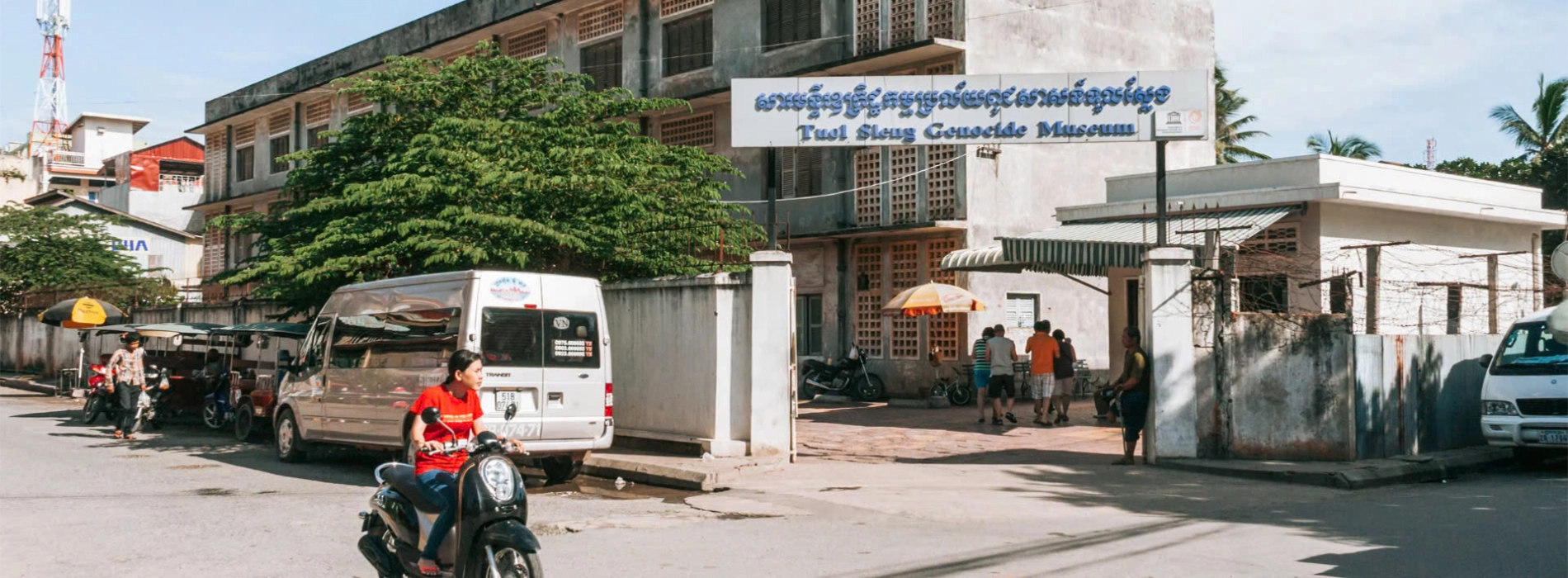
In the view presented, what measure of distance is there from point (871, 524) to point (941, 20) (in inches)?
625

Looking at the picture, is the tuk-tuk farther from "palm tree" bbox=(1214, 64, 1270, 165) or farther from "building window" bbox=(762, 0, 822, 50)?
"palm tree" bbox=(1214, 64, 1270, 165)

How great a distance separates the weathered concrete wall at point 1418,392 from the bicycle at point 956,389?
9074mm

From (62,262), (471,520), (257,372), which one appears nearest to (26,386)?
(62,262)

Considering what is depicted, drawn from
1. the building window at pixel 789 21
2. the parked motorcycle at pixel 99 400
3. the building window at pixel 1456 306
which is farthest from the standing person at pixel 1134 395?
the parked motorcycle at pixel 99 400

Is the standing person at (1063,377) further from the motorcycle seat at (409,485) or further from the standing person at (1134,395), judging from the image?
the motorcycle seat at (409,485)

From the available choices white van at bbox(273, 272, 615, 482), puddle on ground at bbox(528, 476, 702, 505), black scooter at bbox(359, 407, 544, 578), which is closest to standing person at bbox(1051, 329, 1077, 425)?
puddle on ground at bbox(528, 476, 702, 505)

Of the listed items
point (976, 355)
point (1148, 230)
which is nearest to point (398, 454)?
point (976, 355)

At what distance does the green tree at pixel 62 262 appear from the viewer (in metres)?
35.1

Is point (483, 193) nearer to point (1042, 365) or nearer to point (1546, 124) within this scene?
point (1042, 365)

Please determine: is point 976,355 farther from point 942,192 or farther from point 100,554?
point 100,554

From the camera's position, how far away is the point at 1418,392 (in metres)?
14.3

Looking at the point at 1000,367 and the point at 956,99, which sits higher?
the point at 956,99

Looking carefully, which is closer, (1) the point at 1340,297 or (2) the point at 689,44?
(1) the point at 1340,297

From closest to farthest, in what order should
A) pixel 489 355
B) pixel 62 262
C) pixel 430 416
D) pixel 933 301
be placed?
pixel 430 416 → pixel 489 355 → pixel 933 301 → pixel 62 262
